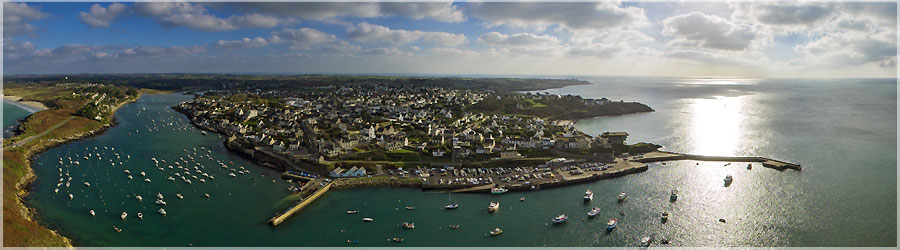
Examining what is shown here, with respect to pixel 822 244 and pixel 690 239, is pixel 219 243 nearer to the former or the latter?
pixel 690 239

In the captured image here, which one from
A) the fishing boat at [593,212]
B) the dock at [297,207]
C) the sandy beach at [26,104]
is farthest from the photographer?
the sandy beach at [26,104]

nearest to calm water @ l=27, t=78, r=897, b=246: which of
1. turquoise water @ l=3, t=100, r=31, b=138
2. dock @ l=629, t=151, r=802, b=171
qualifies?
dock @ l=629, t=151, r=802, b=171

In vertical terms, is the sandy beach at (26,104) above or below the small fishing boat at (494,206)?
above

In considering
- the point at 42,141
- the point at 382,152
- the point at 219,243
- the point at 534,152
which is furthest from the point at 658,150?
the point at 42,141

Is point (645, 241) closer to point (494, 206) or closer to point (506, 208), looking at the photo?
point (506, 208)

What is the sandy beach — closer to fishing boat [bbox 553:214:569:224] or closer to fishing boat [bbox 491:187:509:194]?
fishing boat [bbox 491:187:509:194]

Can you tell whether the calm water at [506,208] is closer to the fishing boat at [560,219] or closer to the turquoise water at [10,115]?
the fishing boat at [560,219]

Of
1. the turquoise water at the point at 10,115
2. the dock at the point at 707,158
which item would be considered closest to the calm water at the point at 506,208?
the dock at the point at 707,158
